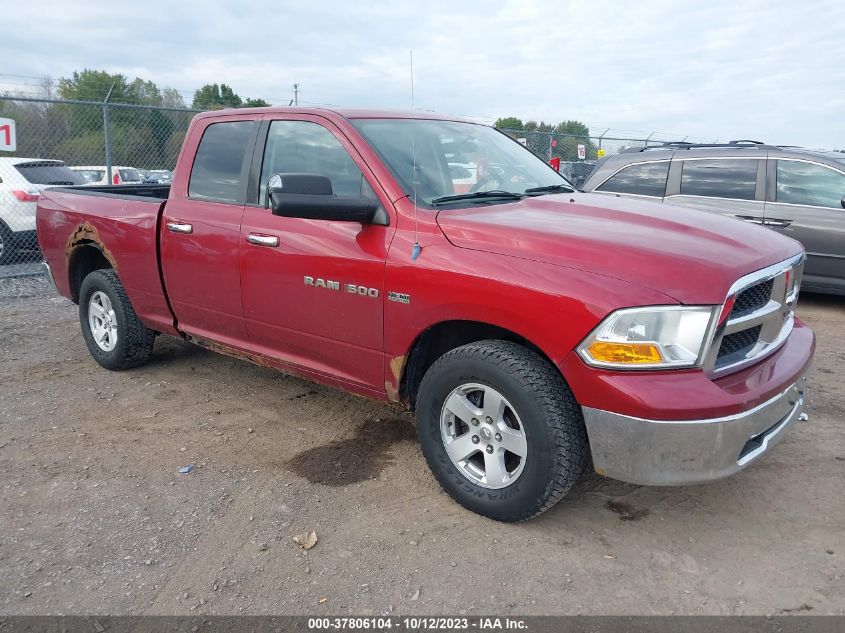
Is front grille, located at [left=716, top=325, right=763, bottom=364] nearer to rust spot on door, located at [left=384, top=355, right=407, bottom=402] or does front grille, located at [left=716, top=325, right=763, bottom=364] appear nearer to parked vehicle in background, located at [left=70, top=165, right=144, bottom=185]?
rust spot on door, located at [left=384, top=355, right=407, bottom=402]

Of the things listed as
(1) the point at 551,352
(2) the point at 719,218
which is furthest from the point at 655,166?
(1) the point at 551,352

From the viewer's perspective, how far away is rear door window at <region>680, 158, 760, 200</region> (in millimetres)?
7297

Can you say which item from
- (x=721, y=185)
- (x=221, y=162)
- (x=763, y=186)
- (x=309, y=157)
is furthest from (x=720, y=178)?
(x=221, y=162)

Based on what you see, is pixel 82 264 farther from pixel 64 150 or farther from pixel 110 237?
pixel 64 150

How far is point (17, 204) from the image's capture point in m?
9.47

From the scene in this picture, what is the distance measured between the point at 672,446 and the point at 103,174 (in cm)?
1479

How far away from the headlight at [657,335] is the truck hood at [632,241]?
73 mm

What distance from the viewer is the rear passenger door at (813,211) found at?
6855mm

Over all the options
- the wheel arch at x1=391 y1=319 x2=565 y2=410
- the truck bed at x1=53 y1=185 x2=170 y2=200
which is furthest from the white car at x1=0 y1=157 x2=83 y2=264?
the wheel arch at x1=391 y1=319 x2=565 y2=410

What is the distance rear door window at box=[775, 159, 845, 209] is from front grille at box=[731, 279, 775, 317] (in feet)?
15.8

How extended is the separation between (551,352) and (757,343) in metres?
0.98

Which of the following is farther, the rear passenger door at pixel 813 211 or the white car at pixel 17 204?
the white car at pixel 17 204

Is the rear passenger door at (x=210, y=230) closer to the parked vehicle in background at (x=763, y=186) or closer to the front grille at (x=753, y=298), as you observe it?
the front grille at (x=753, y=298)

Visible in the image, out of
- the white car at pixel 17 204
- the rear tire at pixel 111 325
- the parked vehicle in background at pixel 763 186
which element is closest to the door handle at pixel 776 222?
the parked vehicle in background at pixel 763 186
